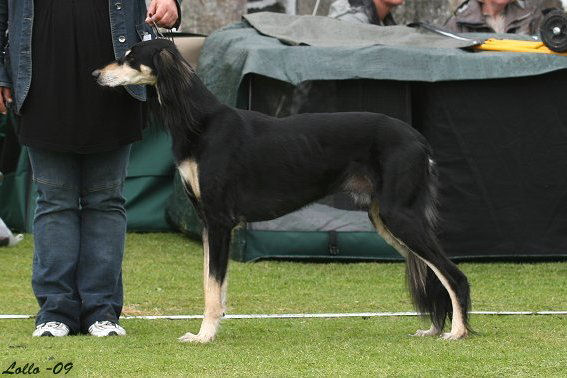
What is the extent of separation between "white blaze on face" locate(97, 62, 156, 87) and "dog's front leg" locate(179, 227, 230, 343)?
28.5 inches

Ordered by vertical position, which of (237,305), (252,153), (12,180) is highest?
(252,153)

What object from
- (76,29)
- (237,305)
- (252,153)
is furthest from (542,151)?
(76,29)

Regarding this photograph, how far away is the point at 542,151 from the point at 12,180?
4191mm

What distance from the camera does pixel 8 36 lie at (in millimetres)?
5363

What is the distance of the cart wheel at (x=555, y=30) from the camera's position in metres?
7.64

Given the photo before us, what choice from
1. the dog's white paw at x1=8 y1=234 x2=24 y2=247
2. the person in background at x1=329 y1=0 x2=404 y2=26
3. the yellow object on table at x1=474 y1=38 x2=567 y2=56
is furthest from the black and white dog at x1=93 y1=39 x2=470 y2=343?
the person in background at x1=329 y1=0 x2=404 y2=26

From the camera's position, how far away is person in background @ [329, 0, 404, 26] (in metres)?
9.33

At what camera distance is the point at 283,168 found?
17.9 ft

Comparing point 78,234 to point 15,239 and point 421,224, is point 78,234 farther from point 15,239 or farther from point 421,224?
point 15,239

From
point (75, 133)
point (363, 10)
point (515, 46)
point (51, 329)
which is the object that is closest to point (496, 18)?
point (363, 10)

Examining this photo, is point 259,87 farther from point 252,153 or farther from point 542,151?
point 252,153

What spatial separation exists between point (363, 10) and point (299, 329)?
4295 mm

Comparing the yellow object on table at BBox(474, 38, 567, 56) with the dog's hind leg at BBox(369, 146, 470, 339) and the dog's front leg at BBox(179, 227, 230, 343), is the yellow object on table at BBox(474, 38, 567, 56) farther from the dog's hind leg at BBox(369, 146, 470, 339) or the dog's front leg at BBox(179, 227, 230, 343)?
the dog's front leg at BBox(179, 227, 230, 343)

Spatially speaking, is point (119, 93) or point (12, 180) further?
point (12, 180)
